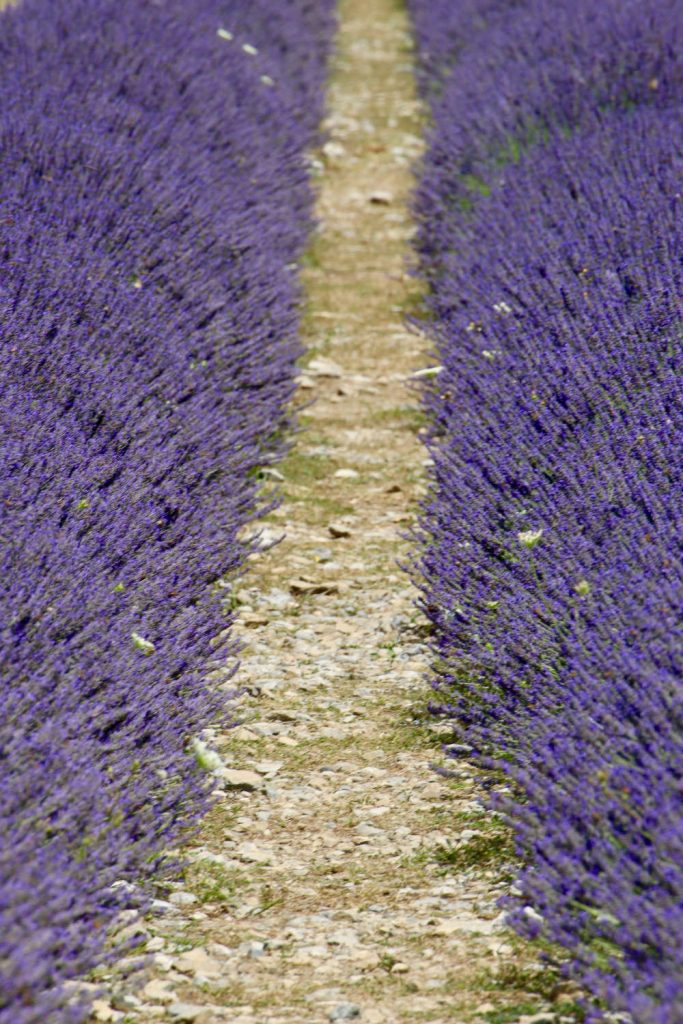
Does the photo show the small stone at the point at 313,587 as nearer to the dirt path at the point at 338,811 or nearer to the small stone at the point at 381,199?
the dirt path at the point at 338,811

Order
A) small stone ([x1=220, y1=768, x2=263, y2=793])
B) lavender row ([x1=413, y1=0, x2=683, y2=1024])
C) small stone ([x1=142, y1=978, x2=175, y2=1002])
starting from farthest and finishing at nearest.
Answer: small stone ([x1=220, y1=768, x2=263, y2=793])
small stone ([x1=142, y1=978, x2=175, y2=1002])
lavender row ([x1=413, y1=0, x2=683, y2=1024])

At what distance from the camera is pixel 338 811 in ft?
9.62

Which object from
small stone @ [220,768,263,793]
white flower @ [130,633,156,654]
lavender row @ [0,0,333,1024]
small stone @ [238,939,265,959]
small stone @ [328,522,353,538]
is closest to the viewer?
lavender row @ [0,0,333,1024]

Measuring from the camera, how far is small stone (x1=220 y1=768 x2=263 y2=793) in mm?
3004

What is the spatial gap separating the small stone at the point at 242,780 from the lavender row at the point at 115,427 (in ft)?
0.61

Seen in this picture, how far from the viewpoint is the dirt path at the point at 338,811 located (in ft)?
7.68

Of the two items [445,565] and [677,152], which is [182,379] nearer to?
[445,565]

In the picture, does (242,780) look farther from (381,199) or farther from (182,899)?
(381,199)

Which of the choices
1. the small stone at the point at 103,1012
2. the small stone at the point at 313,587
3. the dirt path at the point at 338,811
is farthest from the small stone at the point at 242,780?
the small stone at the point at 313,587

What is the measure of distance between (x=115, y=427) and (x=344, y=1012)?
161 centimetres

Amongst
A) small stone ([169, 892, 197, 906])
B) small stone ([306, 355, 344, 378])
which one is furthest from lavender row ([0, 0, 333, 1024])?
small stone ([306, 355, 344, 378])

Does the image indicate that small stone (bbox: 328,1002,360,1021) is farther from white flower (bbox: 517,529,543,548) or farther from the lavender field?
white flower (bbox: 517,529,543,548)

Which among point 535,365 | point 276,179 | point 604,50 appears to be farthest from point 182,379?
point 604,50

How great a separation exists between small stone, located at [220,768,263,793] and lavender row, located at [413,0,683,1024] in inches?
18.0
